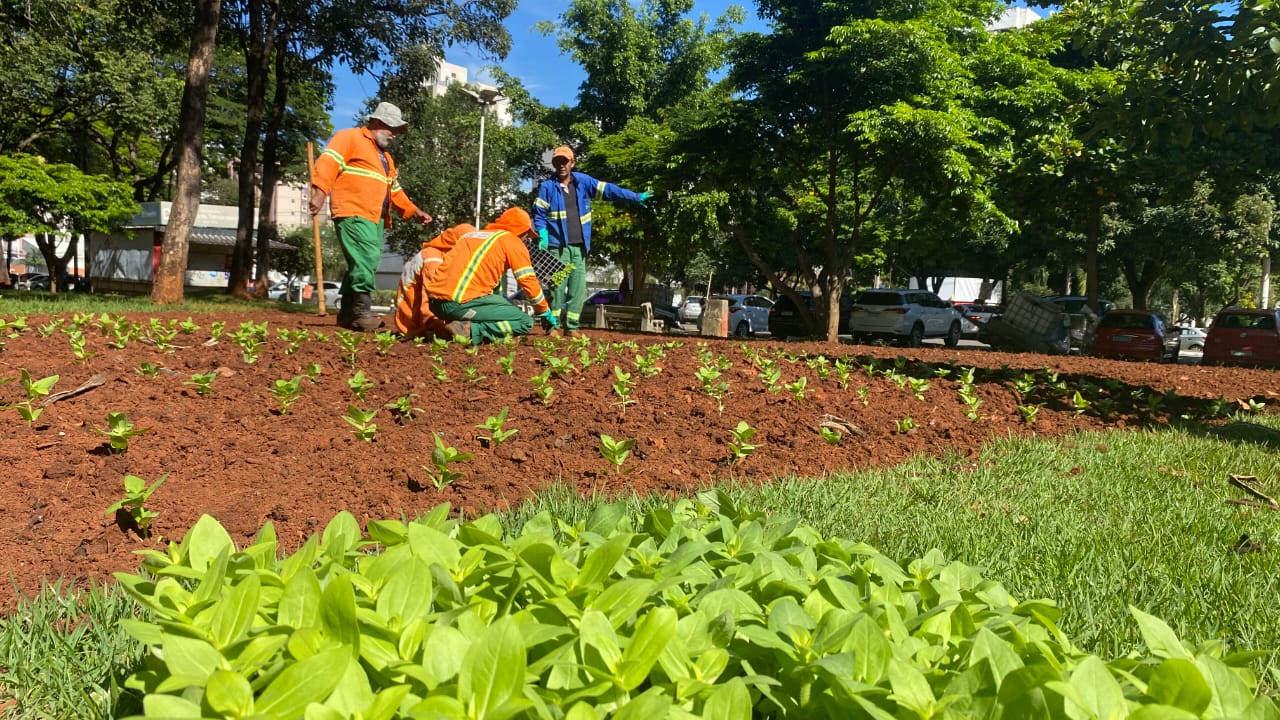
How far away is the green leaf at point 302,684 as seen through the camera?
1105 millimetres

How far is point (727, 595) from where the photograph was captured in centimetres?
153

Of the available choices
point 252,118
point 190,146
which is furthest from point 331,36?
point 190,146

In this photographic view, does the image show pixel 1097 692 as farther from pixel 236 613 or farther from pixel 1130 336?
pixel 1130 336

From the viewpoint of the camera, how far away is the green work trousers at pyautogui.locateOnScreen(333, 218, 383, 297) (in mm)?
7938

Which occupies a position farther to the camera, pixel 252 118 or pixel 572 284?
pixel 252 118

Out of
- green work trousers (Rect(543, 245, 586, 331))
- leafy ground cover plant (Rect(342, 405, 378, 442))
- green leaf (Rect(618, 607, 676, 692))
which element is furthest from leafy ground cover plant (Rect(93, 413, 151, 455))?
green work trousers (Rect(543, 245, 586, 331))

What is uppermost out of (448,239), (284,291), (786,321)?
(448,239)

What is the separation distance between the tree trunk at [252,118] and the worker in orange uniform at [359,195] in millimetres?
11961

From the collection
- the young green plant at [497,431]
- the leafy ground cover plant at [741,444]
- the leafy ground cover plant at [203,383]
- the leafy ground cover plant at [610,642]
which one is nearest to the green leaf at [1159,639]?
the leafy ground cover plant at [610,642]

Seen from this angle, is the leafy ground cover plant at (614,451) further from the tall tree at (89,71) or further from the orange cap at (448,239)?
the tall tree at (89,71)

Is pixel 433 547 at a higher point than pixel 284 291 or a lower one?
higher

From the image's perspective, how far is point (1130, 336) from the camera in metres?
19.8

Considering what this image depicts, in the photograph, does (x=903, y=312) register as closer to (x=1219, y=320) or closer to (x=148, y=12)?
(x=1219, y=320)

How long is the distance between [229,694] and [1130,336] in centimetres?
2243
